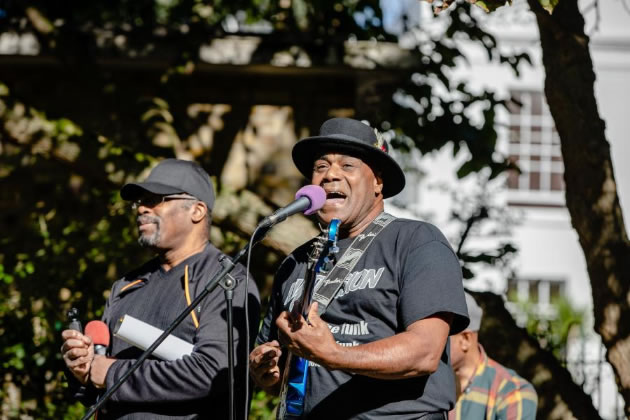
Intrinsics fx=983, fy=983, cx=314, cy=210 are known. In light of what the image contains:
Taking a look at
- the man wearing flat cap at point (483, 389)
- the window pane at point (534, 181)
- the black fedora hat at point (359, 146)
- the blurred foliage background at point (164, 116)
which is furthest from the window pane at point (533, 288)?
the black fedora hat at point (359, 146)

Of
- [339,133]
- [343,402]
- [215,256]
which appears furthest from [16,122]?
[343,402]

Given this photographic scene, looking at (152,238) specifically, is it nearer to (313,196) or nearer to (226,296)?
(226,296)

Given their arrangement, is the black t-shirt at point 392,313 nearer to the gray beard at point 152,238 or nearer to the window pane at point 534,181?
the gray beard at point 152,238

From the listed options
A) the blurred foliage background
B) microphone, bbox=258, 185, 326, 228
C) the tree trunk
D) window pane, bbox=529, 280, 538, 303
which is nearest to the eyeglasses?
microphone, bbox=258, 185, 326, 228

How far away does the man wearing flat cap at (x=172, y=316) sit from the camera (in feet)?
13.0

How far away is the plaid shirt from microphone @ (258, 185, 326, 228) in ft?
5.11

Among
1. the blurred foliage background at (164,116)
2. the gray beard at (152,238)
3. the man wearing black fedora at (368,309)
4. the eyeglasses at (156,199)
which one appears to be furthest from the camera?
the blurred foliage background at (164,116)

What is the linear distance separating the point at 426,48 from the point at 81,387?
16.1 ft

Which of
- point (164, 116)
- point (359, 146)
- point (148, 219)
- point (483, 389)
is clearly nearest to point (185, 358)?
point (148, 219)

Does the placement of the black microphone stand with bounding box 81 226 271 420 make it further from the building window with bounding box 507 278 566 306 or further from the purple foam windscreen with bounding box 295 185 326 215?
the building window with bounding box 507 278 566 306

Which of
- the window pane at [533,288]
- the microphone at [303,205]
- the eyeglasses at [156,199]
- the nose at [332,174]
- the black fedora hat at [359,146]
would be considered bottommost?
the window pane at [533,288]

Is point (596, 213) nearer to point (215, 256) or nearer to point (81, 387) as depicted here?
point (215, 256)

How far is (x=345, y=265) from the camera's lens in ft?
11.6

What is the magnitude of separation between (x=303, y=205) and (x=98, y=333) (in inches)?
53.6
